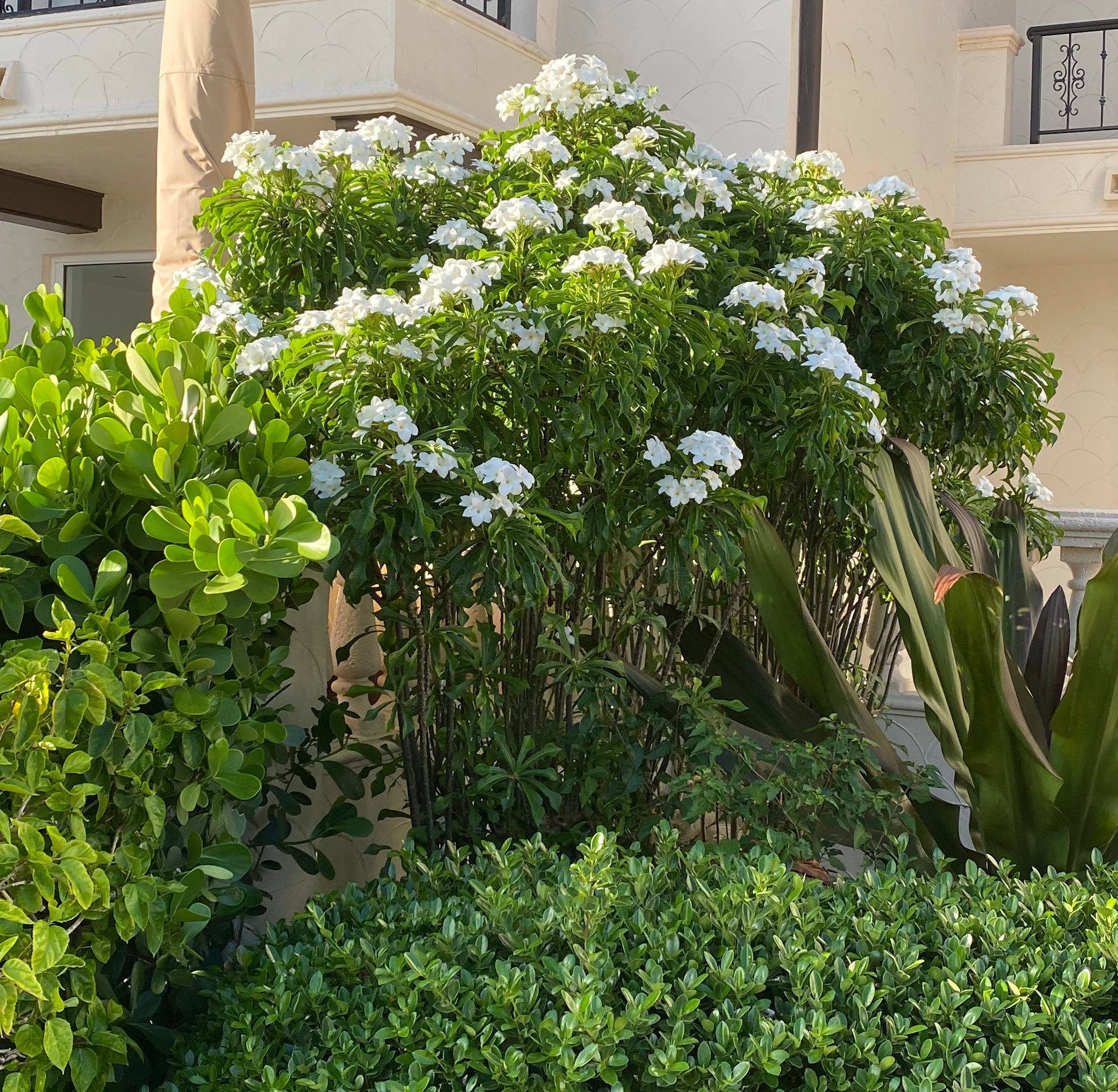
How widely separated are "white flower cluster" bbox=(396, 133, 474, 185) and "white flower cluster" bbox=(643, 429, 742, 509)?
2.97 feet

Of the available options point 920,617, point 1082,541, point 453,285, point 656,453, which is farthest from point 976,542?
point 1082,541

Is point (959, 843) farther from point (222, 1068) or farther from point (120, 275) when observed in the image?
point (120, 275)

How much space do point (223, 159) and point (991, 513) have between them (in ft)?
8.03

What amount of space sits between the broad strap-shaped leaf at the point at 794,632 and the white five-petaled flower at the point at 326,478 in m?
1.07

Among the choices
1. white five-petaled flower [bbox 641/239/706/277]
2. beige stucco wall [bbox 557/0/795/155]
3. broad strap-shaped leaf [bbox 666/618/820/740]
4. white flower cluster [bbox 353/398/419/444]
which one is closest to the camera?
white flower cluster [bbox 353/398/419/444]

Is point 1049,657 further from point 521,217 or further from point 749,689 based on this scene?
point 521,217

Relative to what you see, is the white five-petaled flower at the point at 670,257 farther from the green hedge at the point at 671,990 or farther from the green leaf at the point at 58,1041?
the green leaf at the point at 58,1041

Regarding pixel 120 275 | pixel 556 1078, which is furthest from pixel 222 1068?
pixel 120 275

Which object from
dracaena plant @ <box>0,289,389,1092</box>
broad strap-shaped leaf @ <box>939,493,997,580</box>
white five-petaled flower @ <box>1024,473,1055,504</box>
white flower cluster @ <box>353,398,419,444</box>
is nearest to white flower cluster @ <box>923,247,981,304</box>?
broad strap-shaped leaf @ <box>939,493,997,580</box>

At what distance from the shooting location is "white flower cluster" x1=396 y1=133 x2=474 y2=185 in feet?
9.23

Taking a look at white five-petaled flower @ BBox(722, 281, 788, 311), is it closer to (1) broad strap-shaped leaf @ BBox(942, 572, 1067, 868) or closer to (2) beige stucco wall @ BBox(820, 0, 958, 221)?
(1) broad strap-shaped leaf @ BBox(942, 572, 1067, 868)

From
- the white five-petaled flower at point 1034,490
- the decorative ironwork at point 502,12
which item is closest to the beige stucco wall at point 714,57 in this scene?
the decorative ironwork at point 502,12

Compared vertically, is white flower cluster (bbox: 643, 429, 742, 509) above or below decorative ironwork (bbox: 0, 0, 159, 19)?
below

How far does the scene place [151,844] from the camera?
161 centimetres
